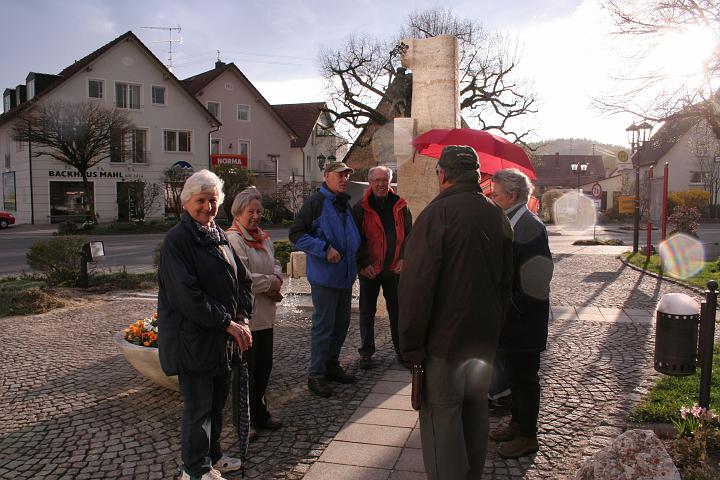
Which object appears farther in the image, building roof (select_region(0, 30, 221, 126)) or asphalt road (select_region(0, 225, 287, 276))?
building roof (select_region(0, 30, 221, 126))

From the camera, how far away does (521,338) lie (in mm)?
3850

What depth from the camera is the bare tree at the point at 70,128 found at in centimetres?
2980

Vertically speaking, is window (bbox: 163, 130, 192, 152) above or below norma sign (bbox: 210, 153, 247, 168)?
above

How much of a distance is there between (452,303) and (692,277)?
1118 centimetres

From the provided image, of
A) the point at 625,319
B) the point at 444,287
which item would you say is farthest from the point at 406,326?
the point at 625,319

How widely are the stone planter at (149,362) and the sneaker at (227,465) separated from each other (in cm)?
133

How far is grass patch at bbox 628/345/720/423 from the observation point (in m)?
4.36

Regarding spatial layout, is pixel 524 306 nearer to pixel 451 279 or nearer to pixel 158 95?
pixel 451 279

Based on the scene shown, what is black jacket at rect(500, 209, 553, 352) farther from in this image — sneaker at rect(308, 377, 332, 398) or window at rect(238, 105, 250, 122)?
window at rect(238, 105, 250, 122)

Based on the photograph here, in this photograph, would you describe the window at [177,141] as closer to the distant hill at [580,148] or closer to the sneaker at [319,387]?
the sneaker at [319,387]

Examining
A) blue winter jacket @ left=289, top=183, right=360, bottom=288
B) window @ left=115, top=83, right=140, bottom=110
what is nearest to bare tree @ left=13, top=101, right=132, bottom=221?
window @ left=115, top=83, right=140, bottom=110

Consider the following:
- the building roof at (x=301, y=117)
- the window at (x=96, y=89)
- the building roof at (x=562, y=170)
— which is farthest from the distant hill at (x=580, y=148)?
the window at (x=96, y=89)

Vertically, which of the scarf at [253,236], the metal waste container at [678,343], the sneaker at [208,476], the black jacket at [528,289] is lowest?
the sneaker at [208,476]

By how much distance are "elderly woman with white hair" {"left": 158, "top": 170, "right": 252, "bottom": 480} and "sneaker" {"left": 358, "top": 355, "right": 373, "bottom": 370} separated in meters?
2.46
